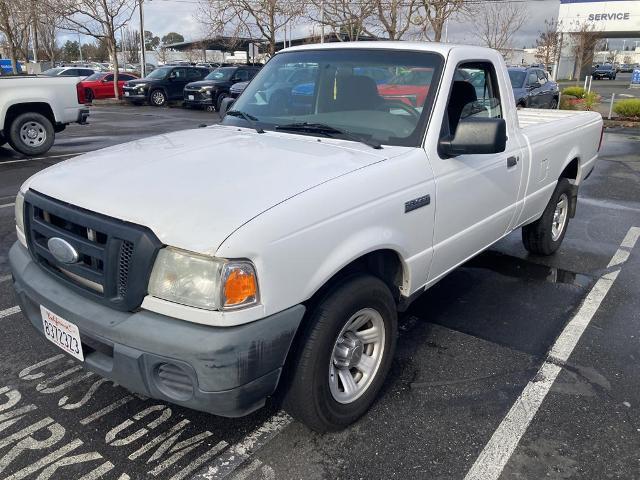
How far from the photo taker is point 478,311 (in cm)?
432

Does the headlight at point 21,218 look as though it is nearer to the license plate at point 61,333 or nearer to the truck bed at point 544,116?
the license plate at point 61,333

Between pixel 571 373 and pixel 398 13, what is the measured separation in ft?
57.5

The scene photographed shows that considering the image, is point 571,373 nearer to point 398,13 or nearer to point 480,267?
point 480,267

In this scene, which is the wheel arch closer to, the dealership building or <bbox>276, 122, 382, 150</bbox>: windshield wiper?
<bbox>276, 122, 382, 150</bbox>: windshield wiper

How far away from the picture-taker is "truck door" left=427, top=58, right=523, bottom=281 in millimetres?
3268

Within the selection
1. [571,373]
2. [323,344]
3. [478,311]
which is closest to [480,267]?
[478,311]

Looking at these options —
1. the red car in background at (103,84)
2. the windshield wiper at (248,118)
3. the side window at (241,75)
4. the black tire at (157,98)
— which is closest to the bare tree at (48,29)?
the red car in background at (103,84)

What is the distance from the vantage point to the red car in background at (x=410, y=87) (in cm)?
334

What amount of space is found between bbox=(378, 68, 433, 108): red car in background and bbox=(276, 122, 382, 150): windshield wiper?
0.35 m

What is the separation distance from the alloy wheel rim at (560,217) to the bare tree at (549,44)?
39994 mm

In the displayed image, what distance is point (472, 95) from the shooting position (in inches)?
150

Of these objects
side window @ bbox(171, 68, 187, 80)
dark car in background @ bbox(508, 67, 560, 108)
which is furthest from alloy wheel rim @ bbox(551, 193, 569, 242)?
side window @ bbox(171, 68, 187, 80)

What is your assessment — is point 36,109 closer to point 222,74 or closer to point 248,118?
point 248,118

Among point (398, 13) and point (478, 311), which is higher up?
point (398, 13)
